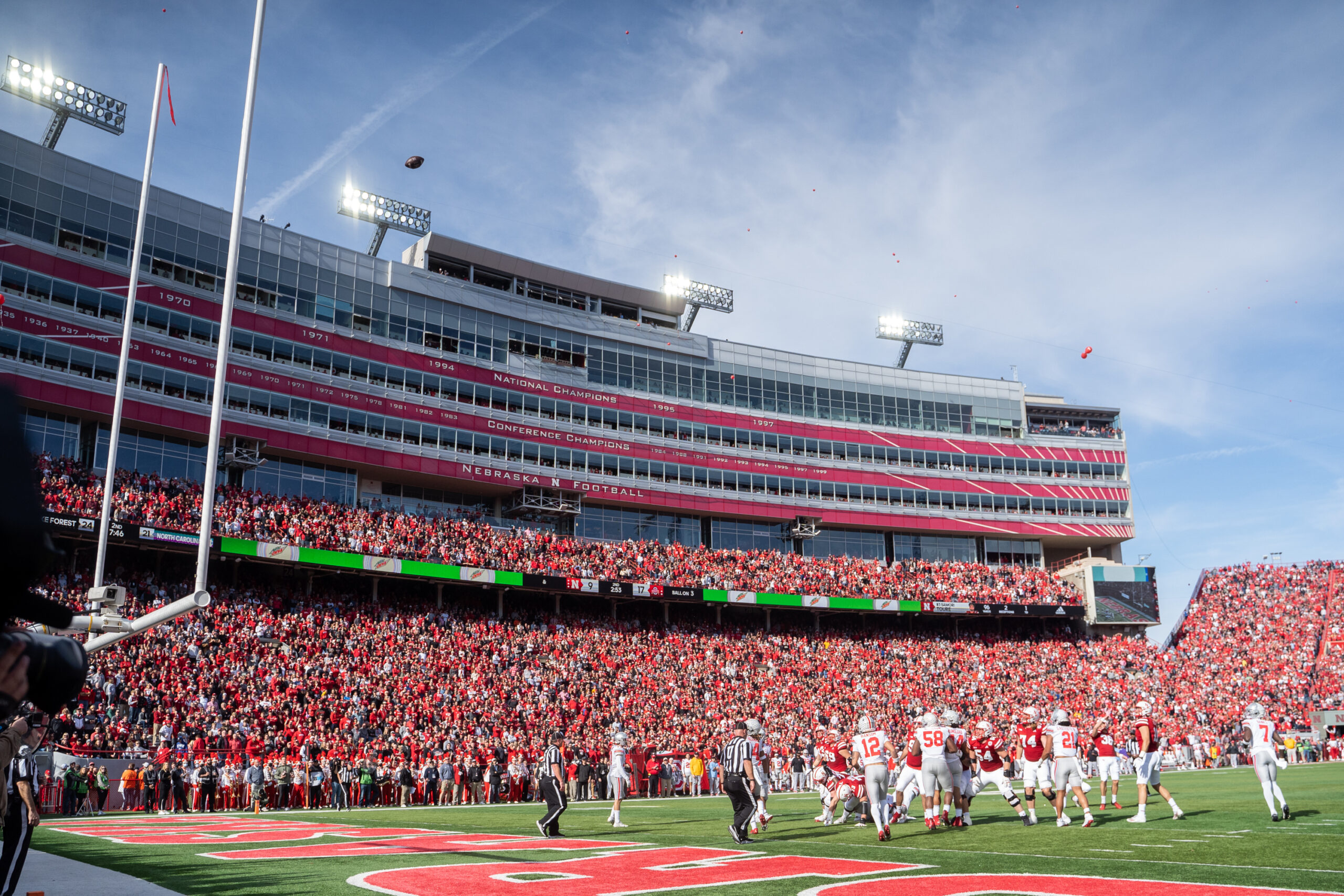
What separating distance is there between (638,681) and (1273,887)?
119 feet

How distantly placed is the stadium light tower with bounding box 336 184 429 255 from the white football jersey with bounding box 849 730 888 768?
47759 millimetres

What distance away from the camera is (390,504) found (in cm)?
5256

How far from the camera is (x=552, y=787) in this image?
666 inches

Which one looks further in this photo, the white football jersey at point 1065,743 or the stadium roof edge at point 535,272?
the stadium roof edge at point 535,272

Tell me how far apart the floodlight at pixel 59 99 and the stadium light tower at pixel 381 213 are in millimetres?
11716

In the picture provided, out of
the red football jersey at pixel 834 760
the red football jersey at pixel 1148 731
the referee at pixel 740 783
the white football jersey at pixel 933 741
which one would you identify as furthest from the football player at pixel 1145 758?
the referee at pixel 740 783

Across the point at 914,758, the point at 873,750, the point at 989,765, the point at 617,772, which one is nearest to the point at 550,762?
the point at 617,772

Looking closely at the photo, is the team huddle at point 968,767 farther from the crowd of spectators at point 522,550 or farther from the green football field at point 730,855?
the crowd of spectators at point 522,550

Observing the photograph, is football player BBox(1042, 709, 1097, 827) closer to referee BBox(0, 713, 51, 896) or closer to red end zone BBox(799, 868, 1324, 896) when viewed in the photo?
red end zone BBox(799, 868, 1324, 896)

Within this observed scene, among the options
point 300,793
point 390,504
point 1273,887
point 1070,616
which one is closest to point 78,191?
point 390,504

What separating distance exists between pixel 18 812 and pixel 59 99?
4455 cm

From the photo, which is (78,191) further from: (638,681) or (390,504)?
(638,681)

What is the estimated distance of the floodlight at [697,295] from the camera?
66688 mm

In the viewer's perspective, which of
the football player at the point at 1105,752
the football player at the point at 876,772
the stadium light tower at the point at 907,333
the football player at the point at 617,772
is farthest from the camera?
the stadium light tower at the point at 907,333
